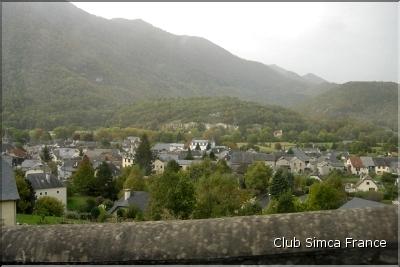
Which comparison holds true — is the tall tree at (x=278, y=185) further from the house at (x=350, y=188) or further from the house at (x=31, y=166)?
the house at (x=31, y=166)

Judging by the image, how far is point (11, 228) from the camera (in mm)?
4703

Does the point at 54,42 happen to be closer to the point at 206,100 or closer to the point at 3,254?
the point at 206,100

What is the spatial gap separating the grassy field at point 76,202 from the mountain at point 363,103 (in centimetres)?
7882

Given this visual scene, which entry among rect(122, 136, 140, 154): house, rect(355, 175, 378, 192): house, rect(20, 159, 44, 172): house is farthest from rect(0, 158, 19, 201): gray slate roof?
rect(122, 136, 140, 154): house

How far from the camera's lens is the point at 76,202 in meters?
38.3

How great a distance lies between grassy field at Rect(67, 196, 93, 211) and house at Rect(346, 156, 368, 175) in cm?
3736

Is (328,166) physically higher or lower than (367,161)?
lower

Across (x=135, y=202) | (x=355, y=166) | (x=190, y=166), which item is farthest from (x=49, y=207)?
(x=355, y=166)

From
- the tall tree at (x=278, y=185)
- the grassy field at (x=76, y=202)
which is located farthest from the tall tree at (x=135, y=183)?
the tall tree at (x=278, y=185)

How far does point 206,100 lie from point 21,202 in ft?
393

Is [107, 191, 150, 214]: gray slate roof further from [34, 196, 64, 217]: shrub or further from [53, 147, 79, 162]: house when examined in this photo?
[53, 147, 79, 162]: house

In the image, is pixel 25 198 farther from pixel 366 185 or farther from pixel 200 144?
pixel 200 144

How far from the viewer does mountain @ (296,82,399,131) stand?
362 feet

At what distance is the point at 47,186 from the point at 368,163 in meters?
43.9
